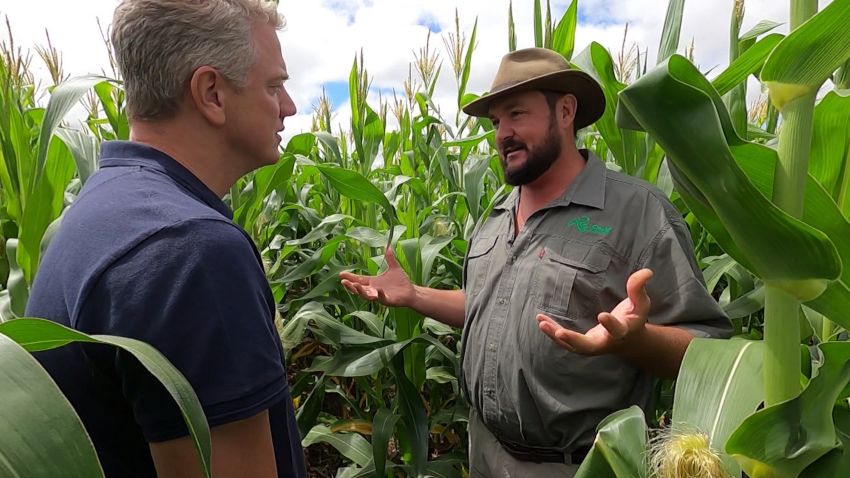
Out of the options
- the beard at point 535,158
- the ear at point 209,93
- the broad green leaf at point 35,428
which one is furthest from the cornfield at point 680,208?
the ear at point 209,93

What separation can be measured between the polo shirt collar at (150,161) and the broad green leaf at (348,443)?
1.39 m

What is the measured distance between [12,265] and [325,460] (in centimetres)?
172

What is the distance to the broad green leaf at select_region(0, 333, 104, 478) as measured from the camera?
17.5 inches

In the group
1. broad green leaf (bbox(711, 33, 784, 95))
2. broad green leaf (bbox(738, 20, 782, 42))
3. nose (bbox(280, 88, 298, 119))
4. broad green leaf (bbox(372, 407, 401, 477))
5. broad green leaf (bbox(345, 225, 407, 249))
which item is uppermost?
Answer: broad green leaf (bbox(738, 20, 782, 42))

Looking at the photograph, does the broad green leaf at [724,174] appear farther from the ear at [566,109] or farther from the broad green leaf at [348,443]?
the broad green leaf at [348,443]

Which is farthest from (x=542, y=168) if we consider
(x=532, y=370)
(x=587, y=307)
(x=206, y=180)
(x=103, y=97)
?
(x=103, y=97)

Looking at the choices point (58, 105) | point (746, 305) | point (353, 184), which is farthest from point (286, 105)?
point (746, 305)

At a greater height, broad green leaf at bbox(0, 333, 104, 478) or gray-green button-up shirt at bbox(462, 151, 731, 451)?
broad green leaf at bbox(0, 333, 104, 478)

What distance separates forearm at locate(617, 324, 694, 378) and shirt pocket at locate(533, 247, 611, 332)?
0.18 metres

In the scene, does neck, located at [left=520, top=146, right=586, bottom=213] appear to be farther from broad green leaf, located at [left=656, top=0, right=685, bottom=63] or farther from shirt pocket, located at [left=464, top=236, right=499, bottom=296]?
broad green leaf, located at [left=656, top=0, right=685, bottom=63]

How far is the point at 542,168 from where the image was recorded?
1938 millimetres

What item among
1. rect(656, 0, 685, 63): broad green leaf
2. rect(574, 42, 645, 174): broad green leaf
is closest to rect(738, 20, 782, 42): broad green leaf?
rect(656, 0, 685, 63): broad green leaf

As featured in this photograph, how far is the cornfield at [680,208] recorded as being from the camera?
64cm

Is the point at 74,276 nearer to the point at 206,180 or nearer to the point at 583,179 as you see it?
the point at 206,180
